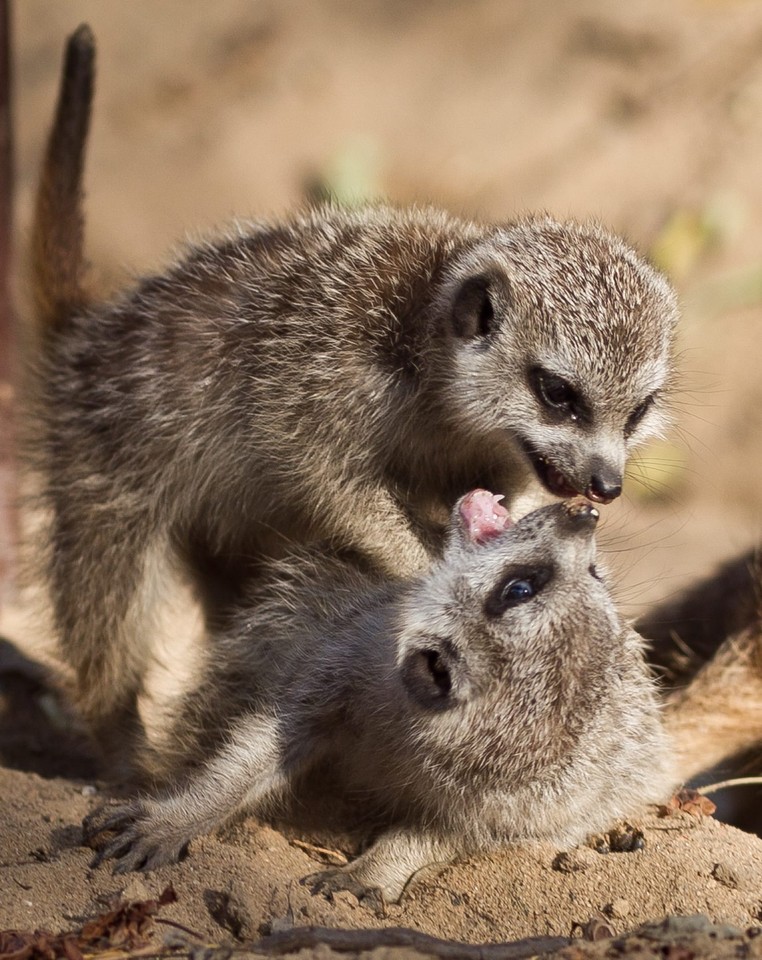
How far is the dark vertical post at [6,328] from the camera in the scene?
5391 mm

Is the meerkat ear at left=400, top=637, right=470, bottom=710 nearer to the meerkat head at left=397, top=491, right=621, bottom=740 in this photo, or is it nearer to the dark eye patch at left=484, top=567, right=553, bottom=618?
the meerkat head at left=397, top=491, right=621, bottom=740

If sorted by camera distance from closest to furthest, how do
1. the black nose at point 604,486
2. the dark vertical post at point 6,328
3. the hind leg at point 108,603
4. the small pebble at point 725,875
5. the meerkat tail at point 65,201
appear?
the small pebble at point 725,875 < the black nose at point 604,486 < the hind leg at point 108,603 < the meerkat tail at point 65,201 < the dark vertical post at point 6,328

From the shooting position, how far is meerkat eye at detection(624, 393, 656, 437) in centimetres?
402

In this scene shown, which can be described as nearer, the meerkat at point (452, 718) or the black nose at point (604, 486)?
the meerkat at point (452, 718)

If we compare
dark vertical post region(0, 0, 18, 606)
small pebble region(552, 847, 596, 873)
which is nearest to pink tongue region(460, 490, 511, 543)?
small pebble region(552, 847, 596, 873)

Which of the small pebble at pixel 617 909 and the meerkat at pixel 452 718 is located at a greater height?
the meerkat at pixel 452 718

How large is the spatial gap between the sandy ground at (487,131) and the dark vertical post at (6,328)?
235cm

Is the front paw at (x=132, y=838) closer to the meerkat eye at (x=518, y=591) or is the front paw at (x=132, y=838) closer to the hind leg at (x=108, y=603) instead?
the hind leg at (x=108, y=603)

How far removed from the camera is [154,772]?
4156 mm

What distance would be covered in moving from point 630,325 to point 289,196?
618cm

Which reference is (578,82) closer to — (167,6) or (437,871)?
(167,6)

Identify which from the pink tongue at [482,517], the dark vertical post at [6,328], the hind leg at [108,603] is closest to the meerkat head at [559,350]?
the pink tongue at [482,517]

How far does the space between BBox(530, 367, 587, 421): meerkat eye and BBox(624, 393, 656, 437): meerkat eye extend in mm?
204

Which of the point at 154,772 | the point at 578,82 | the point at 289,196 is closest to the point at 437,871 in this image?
the point at 154,772
